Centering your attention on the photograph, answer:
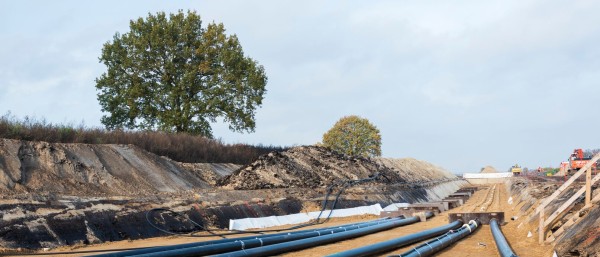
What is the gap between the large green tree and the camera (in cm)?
3906

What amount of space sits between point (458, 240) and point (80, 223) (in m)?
9.90

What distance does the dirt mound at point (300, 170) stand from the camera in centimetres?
2777

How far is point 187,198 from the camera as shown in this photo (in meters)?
20.4

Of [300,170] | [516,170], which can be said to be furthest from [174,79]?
[516,170]

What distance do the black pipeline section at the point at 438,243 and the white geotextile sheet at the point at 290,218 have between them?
6697 millimetres

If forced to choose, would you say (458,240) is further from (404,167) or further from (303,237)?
(404,167)

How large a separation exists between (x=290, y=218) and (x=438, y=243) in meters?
9.47

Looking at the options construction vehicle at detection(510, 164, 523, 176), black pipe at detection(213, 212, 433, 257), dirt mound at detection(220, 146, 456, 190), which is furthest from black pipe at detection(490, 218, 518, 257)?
construction vehicle at detection(510, 164, 523, 176)

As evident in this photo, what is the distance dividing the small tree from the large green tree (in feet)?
117

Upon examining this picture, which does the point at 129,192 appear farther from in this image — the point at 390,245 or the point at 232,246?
the point at 390,245

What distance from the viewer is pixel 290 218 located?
22.1 metres

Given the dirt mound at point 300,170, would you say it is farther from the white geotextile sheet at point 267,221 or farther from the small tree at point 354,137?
the small tree at point 354,137

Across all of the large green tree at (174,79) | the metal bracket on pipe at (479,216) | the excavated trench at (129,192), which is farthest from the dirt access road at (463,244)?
the large green tree at (174,79)

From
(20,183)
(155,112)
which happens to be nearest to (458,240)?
(20,183)
